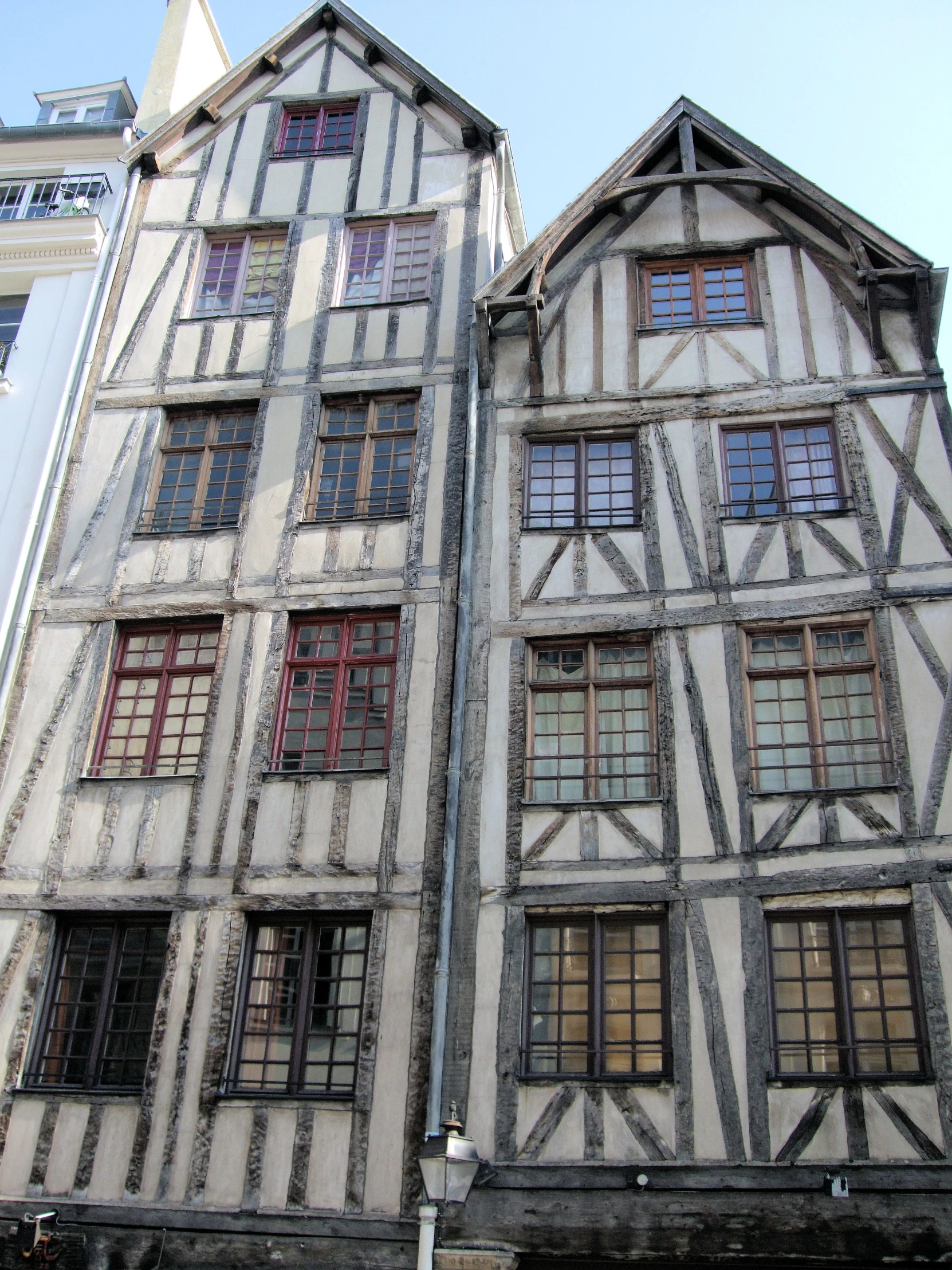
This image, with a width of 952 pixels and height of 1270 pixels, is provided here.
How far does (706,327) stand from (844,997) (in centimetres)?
736

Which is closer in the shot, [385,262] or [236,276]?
[385,262]

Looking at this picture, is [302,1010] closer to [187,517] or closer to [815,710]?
[815,710]

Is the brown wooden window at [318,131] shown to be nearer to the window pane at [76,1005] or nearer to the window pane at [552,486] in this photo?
the window pane at [552,486]

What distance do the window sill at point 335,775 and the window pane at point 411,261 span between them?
6.03 metres

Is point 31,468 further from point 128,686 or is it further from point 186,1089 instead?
point 186,1089

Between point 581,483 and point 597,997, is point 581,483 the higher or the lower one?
the higher one

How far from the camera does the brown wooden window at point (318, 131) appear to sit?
1639 cm

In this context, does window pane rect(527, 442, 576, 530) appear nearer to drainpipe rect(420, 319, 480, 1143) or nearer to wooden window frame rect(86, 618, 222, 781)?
drainpipe rect(420, 319, 480, 1143)

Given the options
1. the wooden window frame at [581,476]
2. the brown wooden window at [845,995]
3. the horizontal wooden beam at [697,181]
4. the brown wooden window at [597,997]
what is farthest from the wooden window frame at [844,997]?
the horizontal wooden beam at [697,181]

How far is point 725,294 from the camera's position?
46.7ft

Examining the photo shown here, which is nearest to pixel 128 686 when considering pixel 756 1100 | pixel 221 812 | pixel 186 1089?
pixel 221 812

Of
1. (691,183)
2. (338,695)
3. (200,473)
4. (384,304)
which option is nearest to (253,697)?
(338,695)

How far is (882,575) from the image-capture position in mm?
11797

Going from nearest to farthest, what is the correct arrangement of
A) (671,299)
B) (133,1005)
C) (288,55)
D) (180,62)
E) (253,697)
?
(133,1005)
(253,697)
(671,299)
(288,55)
(180,62)
